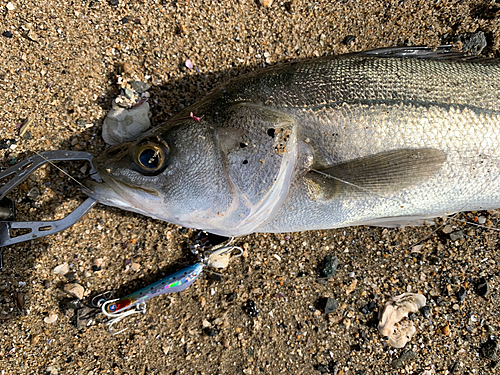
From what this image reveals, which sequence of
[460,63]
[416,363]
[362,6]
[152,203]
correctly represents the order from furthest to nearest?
[362,6]
[416,363]
[460,63]
[152,203]

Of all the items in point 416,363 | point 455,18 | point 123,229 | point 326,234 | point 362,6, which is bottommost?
point 416,363

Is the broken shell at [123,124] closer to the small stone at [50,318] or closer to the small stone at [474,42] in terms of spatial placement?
the small stone at [50,318]

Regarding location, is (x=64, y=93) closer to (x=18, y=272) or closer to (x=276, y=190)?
(x=18, y=272)

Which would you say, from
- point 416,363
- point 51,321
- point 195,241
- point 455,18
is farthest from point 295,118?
point 51,321

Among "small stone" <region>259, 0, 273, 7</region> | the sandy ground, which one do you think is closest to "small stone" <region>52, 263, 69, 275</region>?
the sandy ground

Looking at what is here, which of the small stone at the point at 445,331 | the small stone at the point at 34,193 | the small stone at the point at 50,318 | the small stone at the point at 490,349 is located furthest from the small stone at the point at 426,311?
the small stone at the point at 34,193

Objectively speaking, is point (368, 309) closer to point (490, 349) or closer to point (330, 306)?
point (330, 306)
